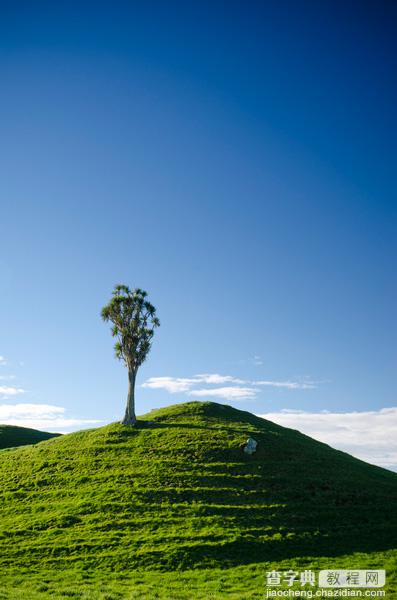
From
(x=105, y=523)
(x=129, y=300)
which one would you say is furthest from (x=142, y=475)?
(x=129, y=300)

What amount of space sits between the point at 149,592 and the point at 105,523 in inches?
558

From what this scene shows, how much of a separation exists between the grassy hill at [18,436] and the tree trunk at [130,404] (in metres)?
33.7

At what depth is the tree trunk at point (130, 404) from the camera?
6606 cm

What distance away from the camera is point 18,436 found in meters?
89.9

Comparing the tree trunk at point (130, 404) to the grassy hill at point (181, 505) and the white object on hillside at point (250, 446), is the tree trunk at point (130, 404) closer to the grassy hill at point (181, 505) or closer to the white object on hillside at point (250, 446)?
the grassy hill at point (181, 505)

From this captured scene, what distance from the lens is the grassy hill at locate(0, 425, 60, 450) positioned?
8531cm

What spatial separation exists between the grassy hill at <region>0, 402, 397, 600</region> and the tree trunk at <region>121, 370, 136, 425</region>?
2303mm

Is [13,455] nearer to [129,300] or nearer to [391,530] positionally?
[129,300]

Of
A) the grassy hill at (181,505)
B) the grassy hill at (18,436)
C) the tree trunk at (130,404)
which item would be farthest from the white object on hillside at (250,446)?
the grassy hill at (18,436)

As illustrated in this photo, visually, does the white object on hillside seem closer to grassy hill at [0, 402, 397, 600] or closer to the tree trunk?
grassy hill at [0, 402, 397, 600]

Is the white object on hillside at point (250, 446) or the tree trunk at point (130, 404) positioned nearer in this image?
the white object on hillside at point (250, 446)

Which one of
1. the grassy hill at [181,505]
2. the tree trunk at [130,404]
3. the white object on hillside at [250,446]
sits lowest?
the grassy hill at [181,505]

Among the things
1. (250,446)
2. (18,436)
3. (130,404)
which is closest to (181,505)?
(250,446)

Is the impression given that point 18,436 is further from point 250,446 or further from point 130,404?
point 250,446
